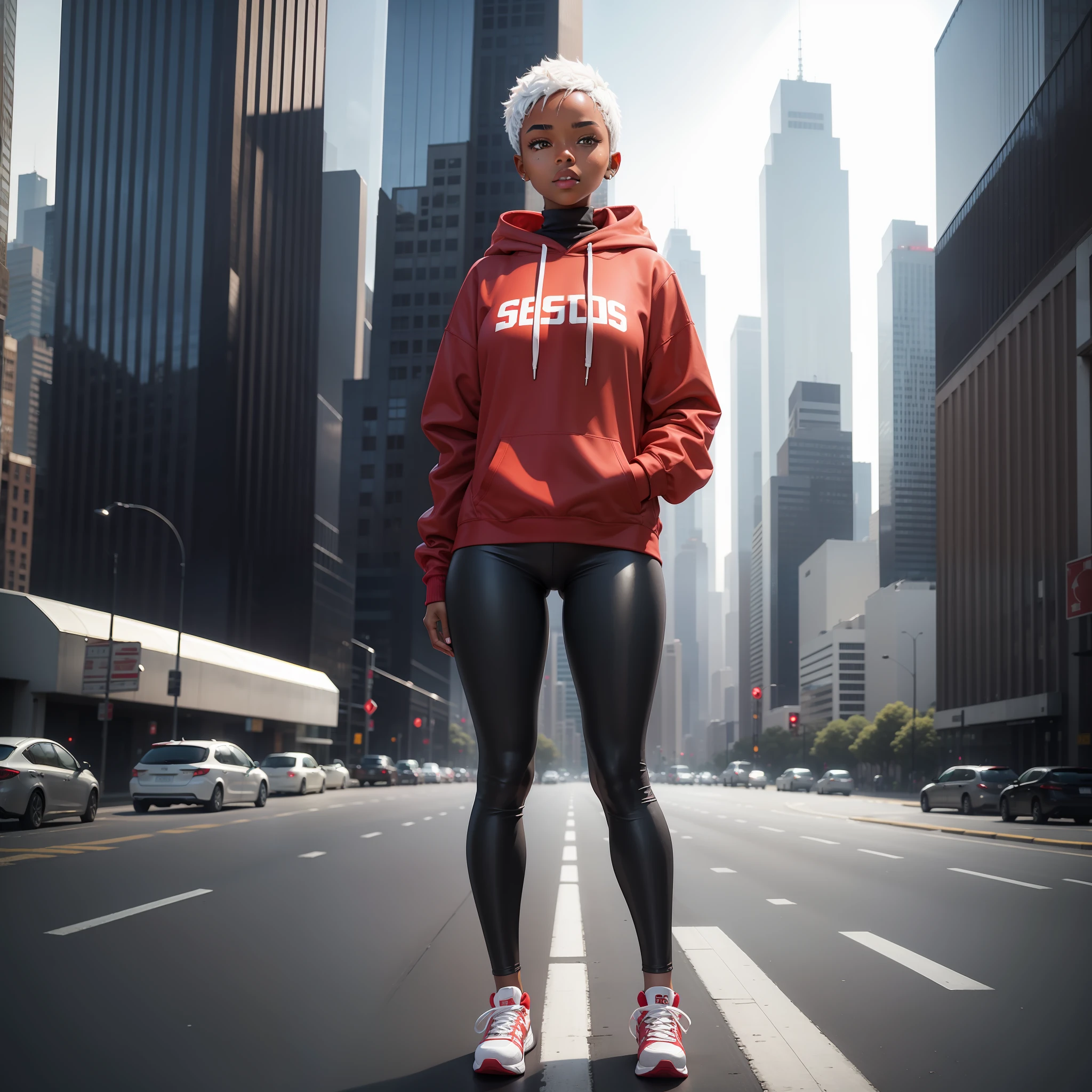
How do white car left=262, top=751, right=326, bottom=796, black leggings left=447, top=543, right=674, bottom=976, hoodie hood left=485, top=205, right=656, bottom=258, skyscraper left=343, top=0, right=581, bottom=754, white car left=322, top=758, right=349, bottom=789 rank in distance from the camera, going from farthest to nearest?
skyscraper left=343, top=0, right=581, bottom=754
white car left=322, top=758, right=349, bottom=789
white car left=262, top=751, right=326, bottom=796
hoodie hood left=485, top=205, right=656, bottom=258
black leggings left=447, top=543, right=674, bottom=976

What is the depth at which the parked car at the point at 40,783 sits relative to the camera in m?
14.9

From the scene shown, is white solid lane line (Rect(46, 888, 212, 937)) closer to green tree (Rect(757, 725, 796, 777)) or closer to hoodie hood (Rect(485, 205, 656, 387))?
hoodie hood (Rect(485, 205, 656, 387))

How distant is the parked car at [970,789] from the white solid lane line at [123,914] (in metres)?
23.7

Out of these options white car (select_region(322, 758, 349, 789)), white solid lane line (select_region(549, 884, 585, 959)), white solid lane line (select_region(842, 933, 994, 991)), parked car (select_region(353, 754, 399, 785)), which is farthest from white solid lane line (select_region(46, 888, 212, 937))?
parked car (select_region(353, 754, 399, 785))

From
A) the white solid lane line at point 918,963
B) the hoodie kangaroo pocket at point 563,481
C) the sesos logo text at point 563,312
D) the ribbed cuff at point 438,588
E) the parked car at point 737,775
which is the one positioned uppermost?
the sesos logo text at point 563,312

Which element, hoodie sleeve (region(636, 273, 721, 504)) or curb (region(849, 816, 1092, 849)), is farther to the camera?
curb (region(849, 816, 1092, 849))

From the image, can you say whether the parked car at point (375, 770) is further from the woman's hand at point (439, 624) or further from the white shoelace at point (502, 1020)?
the white shoelace at point (502, 1020)

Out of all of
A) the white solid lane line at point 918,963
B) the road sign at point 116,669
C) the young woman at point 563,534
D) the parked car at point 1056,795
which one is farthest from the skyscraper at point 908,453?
the young woman at point 563,534

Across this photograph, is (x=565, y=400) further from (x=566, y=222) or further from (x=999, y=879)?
(x=999, y=879)

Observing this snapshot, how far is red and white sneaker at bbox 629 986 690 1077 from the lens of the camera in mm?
2969

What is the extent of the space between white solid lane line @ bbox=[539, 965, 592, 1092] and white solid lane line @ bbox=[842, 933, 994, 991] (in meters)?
1.43

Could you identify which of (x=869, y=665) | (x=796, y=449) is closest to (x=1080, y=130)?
(x=869, y=665)

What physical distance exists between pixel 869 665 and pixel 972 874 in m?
130

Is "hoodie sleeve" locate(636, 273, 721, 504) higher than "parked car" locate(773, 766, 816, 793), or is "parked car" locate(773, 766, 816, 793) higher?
"hoodie sleeve" locate(636, 273, 721, 504)
